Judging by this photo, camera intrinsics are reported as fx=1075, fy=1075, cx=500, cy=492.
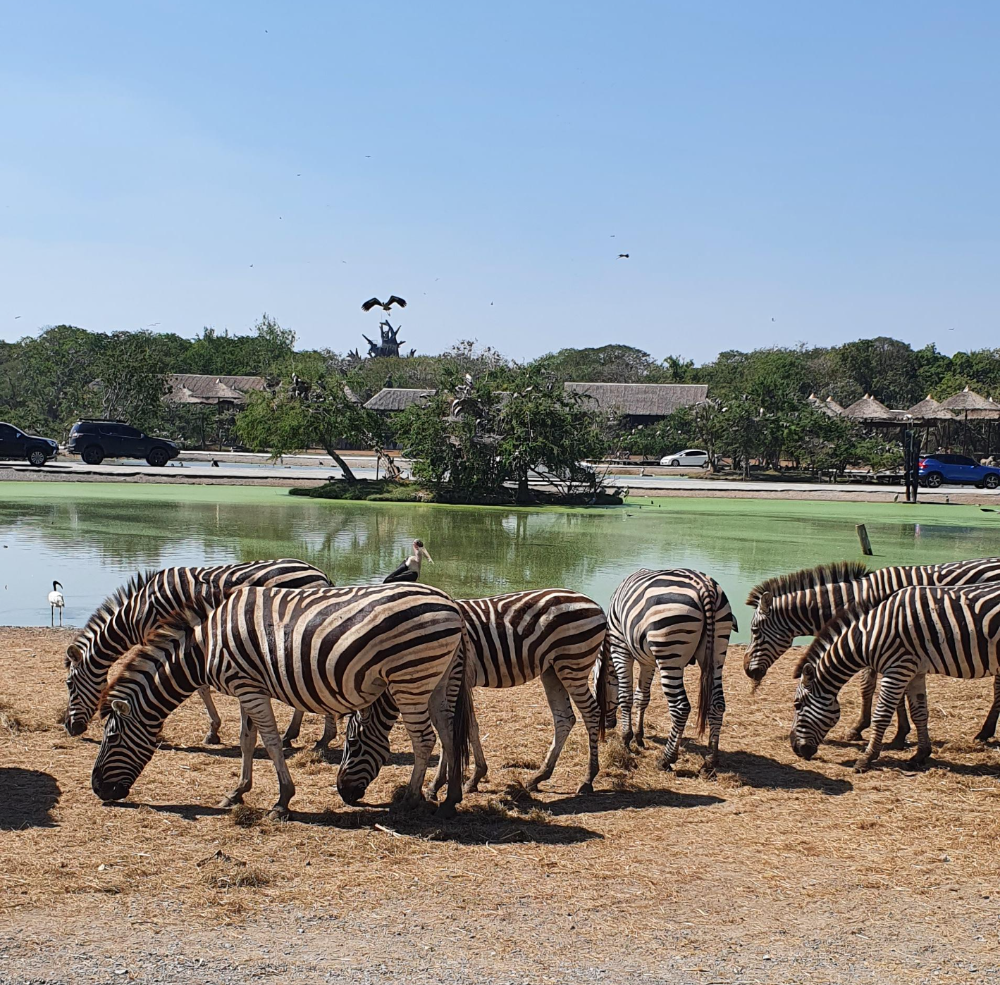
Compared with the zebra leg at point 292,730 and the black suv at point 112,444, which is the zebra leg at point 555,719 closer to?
the zebra leg at point 292,730

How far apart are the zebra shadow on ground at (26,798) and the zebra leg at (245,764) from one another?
3.27ft

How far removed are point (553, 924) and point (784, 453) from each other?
49438mm

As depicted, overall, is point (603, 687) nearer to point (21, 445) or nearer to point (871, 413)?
point (21, 445)

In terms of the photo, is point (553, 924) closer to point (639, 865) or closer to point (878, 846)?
point (639, 865)

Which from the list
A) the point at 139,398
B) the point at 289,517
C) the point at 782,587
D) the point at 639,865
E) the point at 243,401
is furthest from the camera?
the point at 243,401

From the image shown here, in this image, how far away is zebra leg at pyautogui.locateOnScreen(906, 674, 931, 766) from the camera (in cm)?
773

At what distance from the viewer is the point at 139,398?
56031mm

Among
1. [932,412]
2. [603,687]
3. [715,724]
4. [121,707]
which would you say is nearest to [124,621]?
[121,707]

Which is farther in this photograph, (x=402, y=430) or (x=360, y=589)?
(x=402, y=430)

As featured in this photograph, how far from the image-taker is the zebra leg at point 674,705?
24.3 ft

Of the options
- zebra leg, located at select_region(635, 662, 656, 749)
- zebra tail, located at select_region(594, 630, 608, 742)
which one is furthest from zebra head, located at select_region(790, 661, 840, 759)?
zebra tail, located at select_region(594, 630, 608, 742)

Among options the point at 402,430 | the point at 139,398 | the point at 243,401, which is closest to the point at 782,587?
the point at 402,430

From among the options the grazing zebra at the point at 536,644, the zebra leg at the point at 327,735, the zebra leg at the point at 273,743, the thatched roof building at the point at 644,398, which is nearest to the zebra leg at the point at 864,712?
the grazing zebra at the point at 536,644

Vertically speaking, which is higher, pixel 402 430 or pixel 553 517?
pixel 402 430
